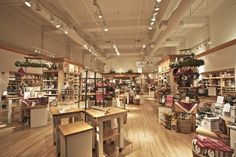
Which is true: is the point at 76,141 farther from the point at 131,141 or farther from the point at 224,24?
the point at 224,24

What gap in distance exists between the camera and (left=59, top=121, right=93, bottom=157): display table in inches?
97.5

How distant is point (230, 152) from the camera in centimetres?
202

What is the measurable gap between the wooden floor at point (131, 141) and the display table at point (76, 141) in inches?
36.7

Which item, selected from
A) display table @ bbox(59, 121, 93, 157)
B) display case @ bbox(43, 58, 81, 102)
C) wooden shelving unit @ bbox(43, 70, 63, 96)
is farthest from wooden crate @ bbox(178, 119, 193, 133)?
wooden shelving unit @ bbox(43, 70, 63, 96)

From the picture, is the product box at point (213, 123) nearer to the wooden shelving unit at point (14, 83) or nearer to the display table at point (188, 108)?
the display table at point (188, 108)

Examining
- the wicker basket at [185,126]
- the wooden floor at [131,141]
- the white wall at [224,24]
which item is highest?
the white wall at [224,24]

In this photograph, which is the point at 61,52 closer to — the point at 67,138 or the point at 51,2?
the point at 51,2

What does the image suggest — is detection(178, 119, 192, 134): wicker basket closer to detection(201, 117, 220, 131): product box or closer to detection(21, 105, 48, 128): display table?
detection(201, 117, 220, 131): product box

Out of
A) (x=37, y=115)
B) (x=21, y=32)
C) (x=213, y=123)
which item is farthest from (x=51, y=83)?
(x=213, y=123)

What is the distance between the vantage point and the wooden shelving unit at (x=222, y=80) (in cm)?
571

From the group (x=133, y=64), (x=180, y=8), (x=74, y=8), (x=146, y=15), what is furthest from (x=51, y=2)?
(x=133, y=64)

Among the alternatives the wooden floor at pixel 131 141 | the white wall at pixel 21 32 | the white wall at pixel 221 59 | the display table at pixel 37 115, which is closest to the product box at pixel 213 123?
the wooden floor at pixel 131 141

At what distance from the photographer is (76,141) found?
2.55 meters

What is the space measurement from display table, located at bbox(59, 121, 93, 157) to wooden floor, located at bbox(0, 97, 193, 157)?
932 mm
